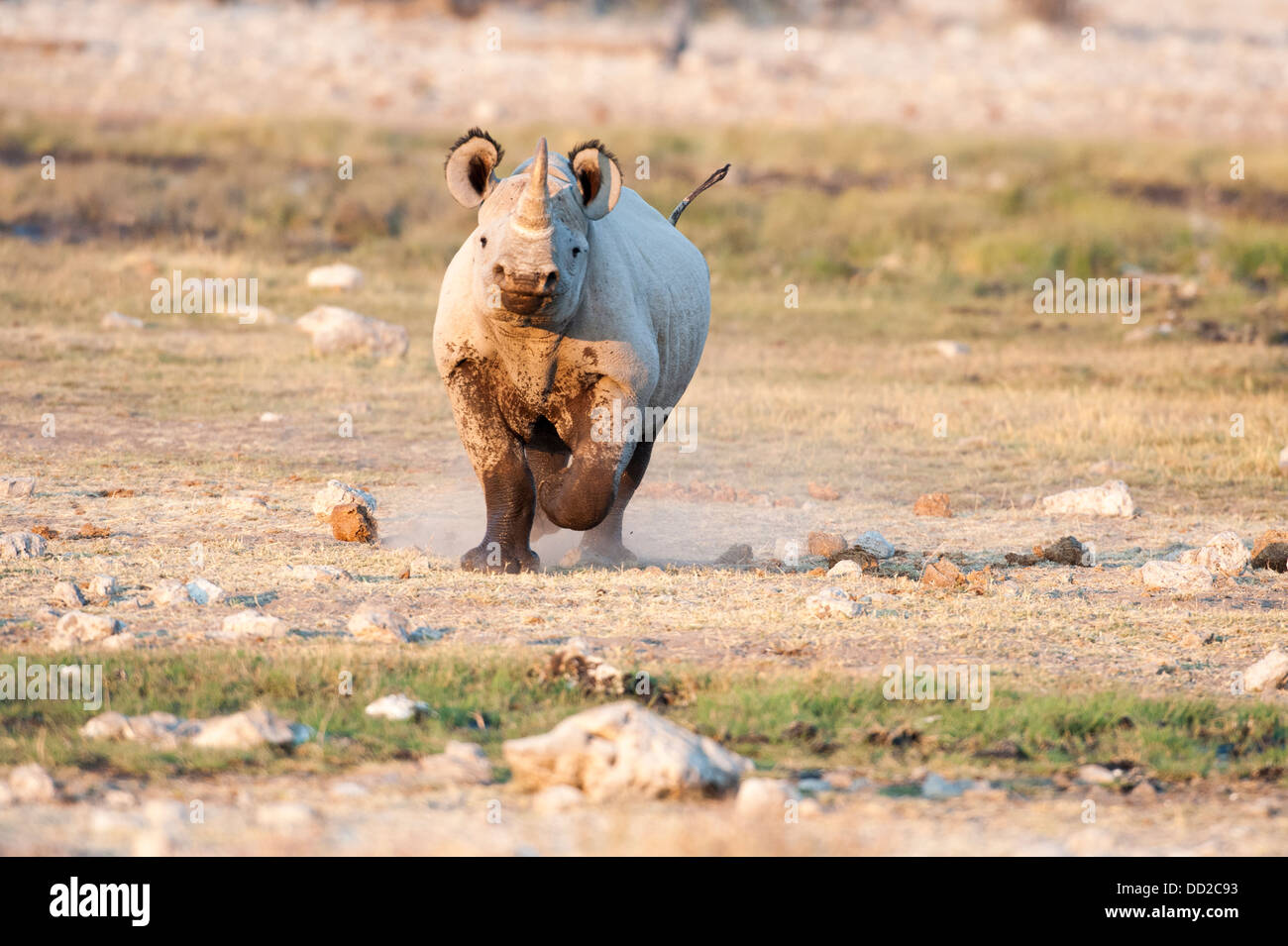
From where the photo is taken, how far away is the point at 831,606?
7.66 meters

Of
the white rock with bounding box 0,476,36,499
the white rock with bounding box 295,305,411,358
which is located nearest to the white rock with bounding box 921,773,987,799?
the white rock with bounding box 0,476,36,499

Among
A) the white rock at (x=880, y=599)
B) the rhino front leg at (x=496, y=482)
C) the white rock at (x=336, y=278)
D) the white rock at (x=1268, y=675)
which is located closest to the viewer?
the white rock at (x=1268, y=675)

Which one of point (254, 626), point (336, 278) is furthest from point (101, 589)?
point (336, 278)

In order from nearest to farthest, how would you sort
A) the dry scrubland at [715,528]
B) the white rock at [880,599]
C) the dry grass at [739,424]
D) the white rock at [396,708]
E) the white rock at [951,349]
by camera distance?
1. the dry scrubland at [715,528]
2. the white rock at [396,708]
3. the dry grass at [739,424]
4. the white rock at [880,599]
5. the white rock at [951,349]

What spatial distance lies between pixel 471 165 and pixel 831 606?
2.54m

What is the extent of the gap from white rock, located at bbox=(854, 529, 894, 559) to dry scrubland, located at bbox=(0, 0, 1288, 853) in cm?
6

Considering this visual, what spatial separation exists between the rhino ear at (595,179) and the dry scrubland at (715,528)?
1.73m

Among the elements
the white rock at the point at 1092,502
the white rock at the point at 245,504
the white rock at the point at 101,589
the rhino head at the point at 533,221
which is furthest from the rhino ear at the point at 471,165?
the white rock at the point at 1092,502

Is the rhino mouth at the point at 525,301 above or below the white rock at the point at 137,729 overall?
above

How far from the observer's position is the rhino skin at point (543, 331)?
24.2 ft

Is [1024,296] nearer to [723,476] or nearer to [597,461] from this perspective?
[723,476]

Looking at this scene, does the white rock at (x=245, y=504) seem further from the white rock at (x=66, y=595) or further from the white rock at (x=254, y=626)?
the white rock at (x=254, y=626)

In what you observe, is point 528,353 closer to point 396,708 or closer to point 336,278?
point 396,708
